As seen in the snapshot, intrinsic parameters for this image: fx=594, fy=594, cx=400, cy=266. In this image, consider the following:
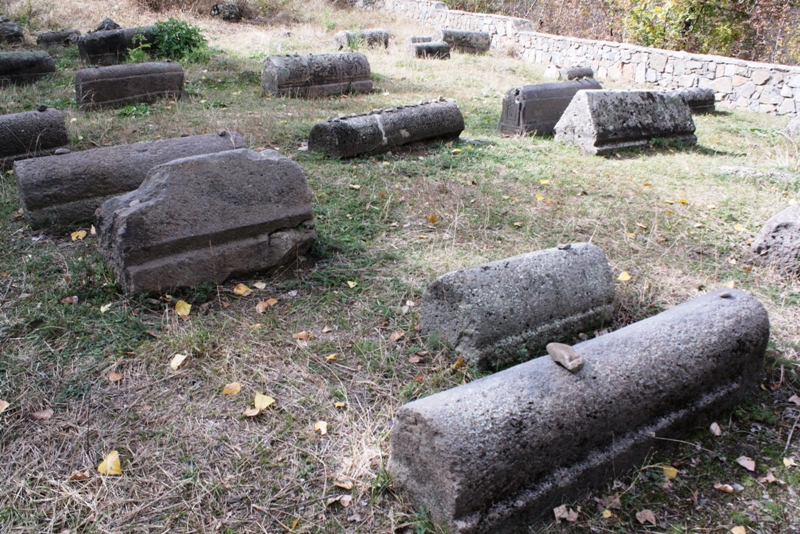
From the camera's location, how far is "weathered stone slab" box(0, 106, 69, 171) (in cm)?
552

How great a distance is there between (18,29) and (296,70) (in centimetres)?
722

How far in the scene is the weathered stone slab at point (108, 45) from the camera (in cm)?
1056

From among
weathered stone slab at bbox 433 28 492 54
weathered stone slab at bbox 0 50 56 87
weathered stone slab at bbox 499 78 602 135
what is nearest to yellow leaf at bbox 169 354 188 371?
weathered stone slab at bbox 499 78 602 135

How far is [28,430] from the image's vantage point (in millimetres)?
2643

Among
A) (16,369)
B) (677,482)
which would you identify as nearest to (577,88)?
(677,482)

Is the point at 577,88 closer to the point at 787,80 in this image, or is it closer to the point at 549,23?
the point at 787,80

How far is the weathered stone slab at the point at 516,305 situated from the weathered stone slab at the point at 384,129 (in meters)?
3.35

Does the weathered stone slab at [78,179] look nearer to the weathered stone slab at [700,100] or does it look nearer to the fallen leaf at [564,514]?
the fallen leaf at [564,514]

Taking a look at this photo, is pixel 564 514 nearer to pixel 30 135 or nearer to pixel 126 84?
pixel 30 135

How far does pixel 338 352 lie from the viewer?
322cm

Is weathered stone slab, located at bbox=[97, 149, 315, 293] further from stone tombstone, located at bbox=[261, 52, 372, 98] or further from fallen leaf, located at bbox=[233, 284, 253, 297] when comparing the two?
stone tombstone, located at bbox=[261, 52, 372, 98]

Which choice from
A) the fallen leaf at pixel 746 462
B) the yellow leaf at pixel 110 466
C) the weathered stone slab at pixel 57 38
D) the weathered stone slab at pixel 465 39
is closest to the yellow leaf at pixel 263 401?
the yellow leaf at pixel 110 466

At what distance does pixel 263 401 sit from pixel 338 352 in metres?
0.53

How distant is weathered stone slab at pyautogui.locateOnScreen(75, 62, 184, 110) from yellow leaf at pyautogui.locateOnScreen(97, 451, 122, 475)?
6.70 meters
